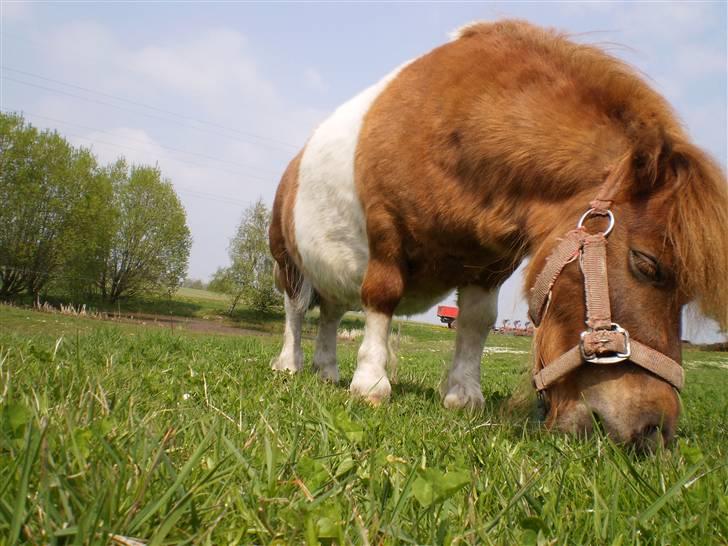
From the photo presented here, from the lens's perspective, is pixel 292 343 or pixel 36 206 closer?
pixel 292 343

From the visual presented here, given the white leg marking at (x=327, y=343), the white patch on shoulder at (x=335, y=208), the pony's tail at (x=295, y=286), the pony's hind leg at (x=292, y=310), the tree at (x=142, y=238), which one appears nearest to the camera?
the white patch on shoulder at (x=335, y=208)

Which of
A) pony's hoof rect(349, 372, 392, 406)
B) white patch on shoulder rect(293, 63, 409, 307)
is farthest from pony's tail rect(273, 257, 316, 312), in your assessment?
pony's hoof rect(349, 372, 392, 406)

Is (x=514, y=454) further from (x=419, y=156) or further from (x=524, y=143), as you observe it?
(x=419, y=156)

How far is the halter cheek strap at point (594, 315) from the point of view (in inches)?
96.1

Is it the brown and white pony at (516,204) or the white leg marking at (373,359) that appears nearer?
the brown and white pony at (516,204)

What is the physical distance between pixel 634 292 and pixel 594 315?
212mm

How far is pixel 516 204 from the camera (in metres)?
3.21

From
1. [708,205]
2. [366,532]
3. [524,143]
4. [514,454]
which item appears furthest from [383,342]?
[366,532]

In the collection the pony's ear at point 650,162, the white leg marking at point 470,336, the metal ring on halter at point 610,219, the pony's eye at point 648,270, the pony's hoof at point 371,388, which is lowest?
the pony's hoof at point 371,388

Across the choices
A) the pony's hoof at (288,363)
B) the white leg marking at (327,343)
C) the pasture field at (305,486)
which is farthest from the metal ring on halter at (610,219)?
the pony's hoof at (288,363)

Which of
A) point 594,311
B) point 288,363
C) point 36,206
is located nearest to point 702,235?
point 594,311

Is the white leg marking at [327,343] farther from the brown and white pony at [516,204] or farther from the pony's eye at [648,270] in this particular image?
the pony's eye at [648,270]

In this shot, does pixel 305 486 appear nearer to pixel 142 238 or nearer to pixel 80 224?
pixel 80 224

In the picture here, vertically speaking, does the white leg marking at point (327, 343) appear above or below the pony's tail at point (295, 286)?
below
